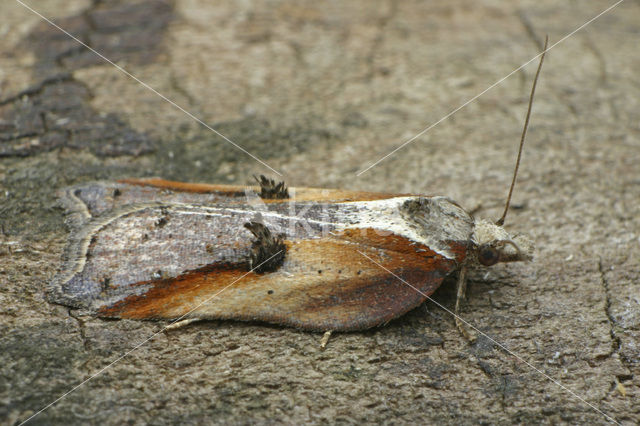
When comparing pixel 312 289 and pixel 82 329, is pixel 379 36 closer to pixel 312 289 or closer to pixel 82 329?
pixel 312 289

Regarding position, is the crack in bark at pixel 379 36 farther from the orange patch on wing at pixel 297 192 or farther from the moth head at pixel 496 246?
the moth head at pixel 496 246

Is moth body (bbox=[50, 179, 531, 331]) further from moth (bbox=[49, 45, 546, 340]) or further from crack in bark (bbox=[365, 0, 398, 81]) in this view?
crack in bark (bbox=[365, 0, 398, 81])

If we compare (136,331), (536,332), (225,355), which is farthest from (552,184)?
(136,331)

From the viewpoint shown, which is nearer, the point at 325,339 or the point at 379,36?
the point at 325,339

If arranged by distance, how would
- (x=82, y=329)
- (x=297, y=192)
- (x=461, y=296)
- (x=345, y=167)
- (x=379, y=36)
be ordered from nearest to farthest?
1. (x=82, y=329)
2. (x=461, y=296)
3. (x=297, y=192)
4. (x=345, y=167)
5. (x=379, y=36)

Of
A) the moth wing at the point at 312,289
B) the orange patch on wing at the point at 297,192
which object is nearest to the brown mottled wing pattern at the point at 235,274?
the moth wing at the point at 312,289

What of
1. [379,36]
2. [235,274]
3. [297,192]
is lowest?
[235,274]

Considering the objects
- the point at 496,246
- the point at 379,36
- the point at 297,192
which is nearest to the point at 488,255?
the point at 496,246

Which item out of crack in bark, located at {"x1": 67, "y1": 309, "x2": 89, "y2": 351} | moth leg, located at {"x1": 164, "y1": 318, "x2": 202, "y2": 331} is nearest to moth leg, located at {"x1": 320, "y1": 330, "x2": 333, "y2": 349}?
moth leg, located at {"x1": 164, "y1": 318, "x2": 202, "y2": 331}
